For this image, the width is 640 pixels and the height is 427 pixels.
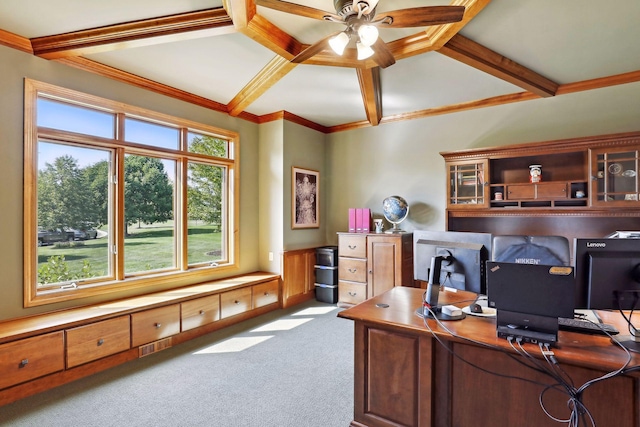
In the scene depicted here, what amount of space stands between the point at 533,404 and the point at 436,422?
1.64ft

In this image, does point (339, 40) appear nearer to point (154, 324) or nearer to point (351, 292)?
point (154, 324)

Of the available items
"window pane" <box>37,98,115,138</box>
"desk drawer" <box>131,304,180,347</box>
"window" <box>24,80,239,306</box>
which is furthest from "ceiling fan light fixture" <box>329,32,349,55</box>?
"desk drawer" <box>131,304,180,347</box>

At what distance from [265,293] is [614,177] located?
415 centimetres

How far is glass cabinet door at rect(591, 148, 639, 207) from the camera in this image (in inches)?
125

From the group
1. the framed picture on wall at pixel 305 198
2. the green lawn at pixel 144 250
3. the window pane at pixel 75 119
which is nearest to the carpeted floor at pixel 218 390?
the green lawn at pixel 144 250

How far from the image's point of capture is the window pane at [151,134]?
11.7 feet

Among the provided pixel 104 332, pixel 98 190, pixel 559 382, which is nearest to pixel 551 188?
pixel 559 382

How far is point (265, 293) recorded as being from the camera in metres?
4.50

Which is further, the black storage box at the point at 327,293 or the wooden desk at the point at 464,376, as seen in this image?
the black storage box at the point at 327,293

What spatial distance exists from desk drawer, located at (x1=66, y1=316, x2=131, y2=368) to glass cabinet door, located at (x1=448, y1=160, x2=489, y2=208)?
3800mm

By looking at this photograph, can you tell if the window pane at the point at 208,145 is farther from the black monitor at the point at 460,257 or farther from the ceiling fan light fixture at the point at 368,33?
the black monitor at the point at 460,257

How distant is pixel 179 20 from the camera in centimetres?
256

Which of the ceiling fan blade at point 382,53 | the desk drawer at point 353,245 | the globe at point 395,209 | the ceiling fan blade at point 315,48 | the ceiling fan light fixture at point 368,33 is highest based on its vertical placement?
the ceiling fan blade at point 382,53

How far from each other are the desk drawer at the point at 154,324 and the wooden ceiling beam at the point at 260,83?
2546 mm
